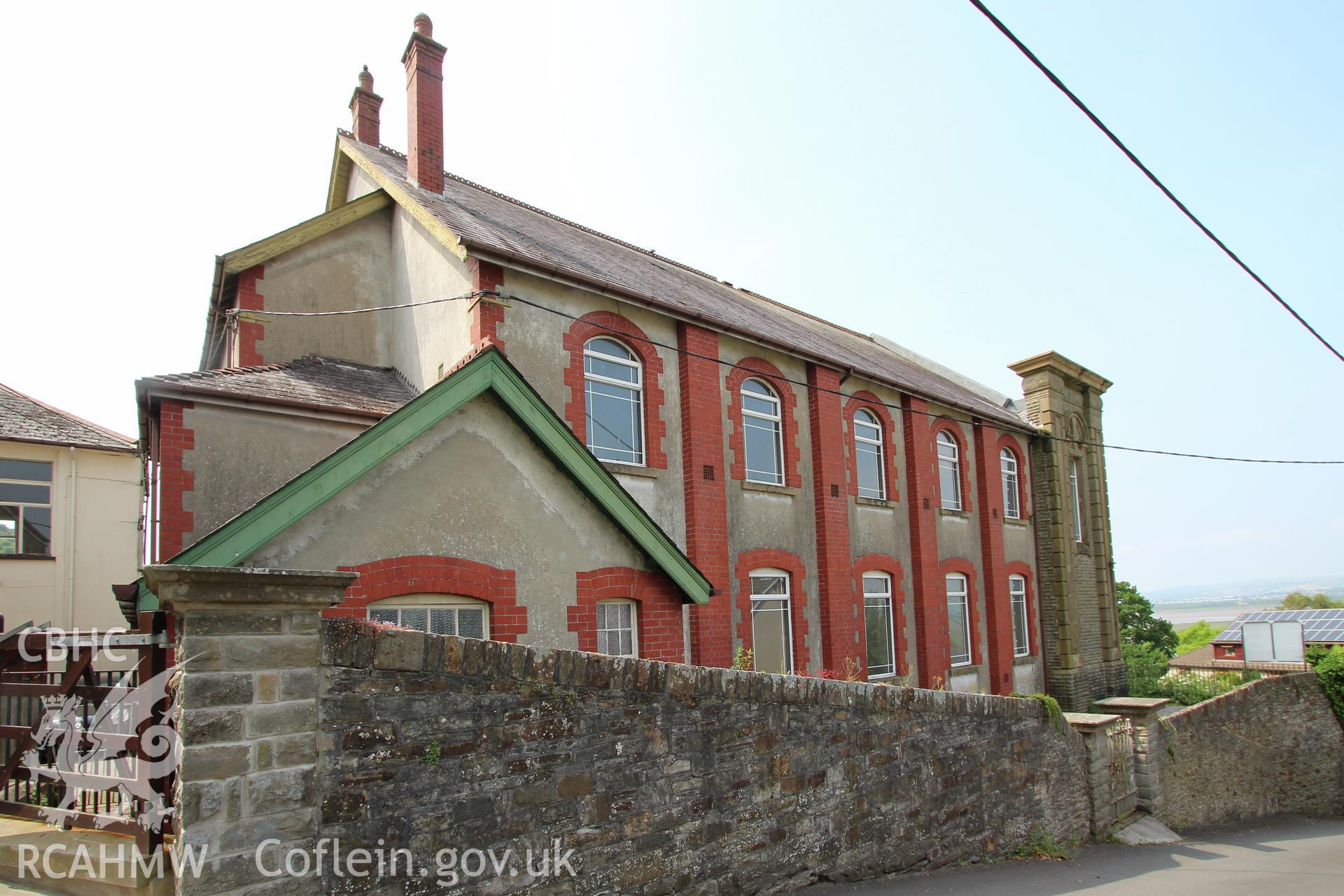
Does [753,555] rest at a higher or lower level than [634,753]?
higher

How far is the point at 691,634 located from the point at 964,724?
14.8 feet

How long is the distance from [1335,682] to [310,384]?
2607 cm

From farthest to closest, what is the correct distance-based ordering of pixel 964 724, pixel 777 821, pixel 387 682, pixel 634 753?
pixel 964 724 < pixel 777 821 < pixel 634 753 < pixel 387 682

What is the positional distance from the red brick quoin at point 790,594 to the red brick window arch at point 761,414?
51.2 inches

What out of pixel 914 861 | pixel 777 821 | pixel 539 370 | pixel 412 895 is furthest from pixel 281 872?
pixel 539 370

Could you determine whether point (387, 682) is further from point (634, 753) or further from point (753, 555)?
point (753, 555)

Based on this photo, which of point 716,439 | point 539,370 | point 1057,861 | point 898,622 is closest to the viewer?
→ point 1057,861

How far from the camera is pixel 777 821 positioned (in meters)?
6.36

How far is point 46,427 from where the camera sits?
68.9 feet

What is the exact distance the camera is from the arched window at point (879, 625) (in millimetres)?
16250

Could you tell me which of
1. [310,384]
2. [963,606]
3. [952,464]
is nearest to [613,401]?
[310,384]

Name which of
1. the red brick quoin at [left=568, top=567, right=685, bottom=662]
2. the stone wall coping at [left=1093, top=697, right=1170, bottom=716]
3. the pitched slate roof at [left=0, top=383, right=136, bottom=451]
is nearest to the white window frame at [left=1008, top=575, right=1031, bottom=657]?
the stone wall coping at [left=1093, top=697, right=1170, bottom=716]

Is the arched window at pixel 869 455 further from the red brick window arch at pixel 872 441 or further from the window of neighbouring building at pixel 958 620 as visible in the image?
the window of neighbouring building at pixel 958 620

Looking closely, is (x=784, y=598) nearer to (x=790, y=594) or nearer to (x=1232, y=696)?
(x=790, y=594)
